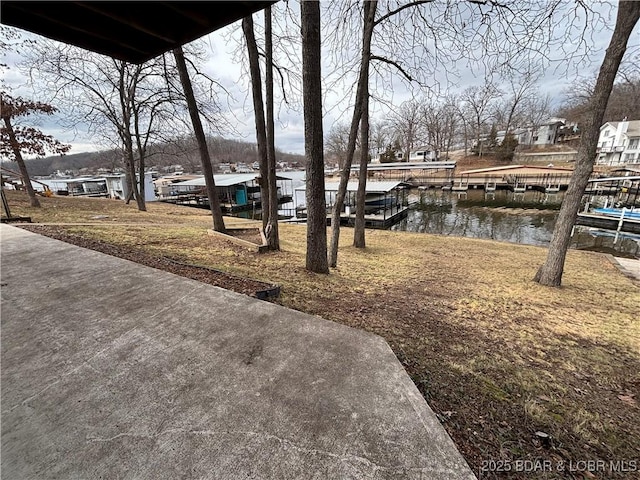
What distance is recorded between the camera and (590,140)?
501cm

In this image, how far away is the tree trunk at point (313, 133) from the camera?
4.16 m

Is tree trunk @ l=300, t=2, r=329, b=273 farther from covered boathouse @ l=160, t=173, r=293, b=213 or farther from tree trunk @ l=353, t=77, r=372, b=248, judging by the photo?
covered boathouse @ l=160, t=173, r=293, b=213

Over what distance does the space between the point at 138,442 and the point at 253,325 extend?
43.1 inches

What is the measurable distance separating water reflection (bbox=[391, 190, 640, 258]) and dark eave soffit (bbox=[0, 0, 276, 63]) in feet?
55.9

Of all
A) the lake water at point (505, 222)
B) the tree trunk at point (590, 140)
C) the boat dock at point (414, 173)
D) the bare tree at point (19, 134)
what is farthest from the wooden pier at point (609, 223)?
the bare tree at point (19, 134)

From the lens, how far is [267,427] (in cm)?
138

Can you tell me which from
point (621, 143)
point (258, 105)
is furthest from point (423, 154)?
point (258, 105)

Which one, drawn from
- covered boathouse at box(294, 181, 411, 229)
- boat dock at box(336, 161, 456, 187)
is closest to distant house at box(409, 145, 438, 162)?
boat dock at box(336, 161, 456, 187)

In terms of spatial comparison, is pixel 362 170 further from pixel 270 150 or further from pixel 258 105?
pixel 258 105

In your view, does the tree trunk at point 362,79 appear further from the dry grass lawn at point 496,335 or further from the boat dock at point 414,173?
the boat dock at point 414,173

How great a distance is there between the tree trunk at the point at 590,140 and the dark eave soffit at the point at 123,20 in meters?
6.19

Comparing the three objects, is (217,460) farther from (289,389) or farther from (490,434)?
(490,434)

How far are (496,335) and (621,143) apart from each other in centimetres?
6546

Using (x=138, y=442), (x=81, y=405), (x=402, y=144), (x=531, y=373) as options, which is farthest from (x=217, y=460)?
(x=402, y=144)
